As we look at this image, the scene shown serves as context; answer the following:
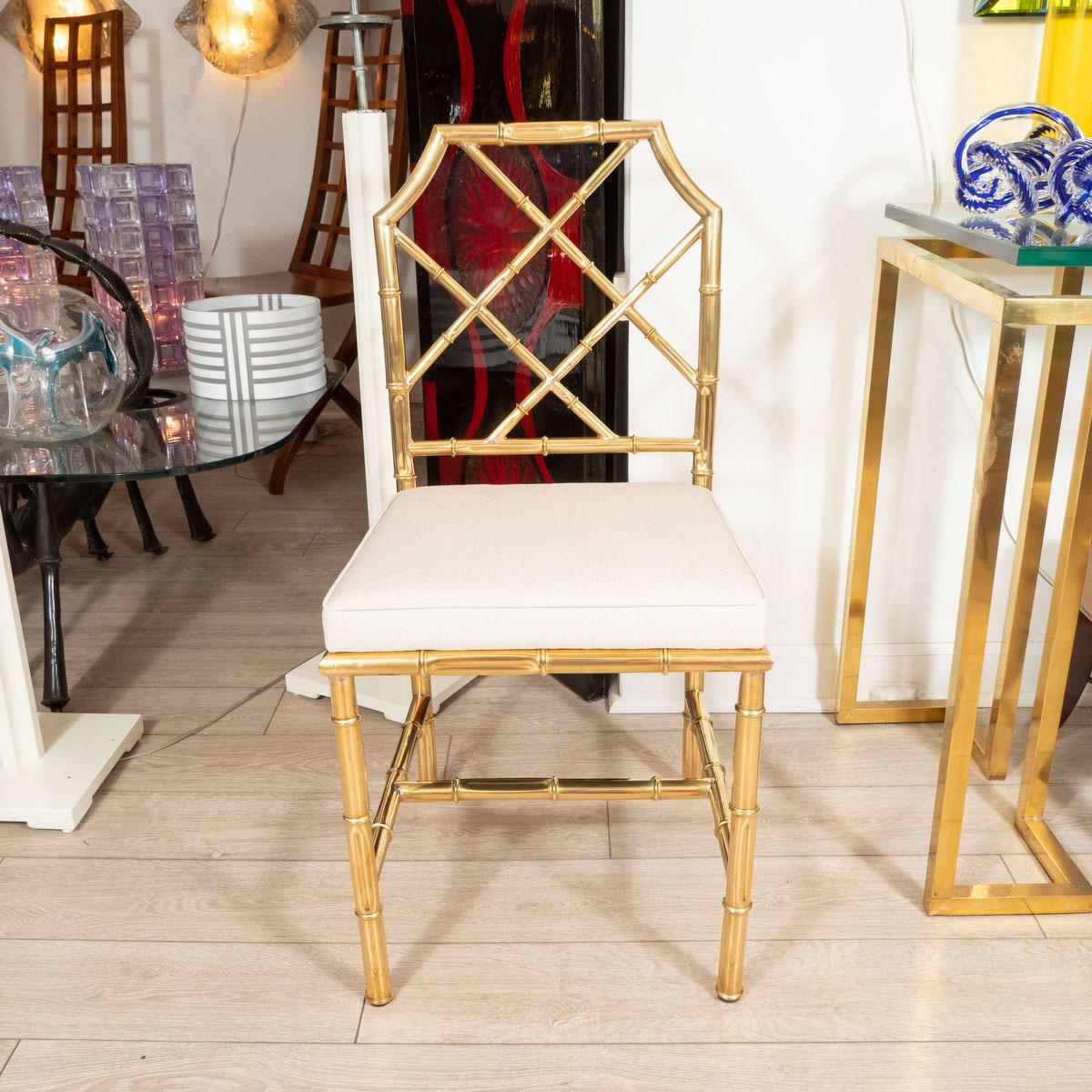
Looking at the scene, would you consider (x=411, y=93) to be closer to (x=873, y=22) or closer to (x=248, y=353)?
(x=248, y=353)

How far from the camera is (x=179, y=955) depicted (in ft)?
4.12

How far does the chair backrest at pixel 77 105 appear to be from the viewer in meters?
3.18

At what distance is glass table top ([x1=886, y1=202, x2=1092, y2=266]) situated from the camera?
3.48 ft

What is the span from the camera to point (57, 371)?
137cm

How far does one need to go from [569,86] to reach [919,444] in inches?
28.6

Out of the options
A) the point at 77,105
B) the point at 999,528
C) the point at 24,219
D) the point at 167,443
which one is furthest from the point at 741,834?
the point at 77,105

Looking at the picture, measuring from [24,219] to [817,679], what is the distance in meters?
1.48

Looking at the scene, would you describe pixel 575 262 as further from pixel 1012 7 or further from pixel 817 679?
pixel 817 679

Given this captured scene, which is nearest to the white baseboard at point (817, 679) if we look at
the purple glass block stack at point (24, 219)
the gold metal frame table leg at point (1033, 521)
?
the gold metal frame table leg at point (1033, 521)

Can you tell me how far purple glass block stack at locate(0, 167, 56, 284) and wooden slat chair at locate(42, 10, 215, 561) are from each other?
1.12 metres

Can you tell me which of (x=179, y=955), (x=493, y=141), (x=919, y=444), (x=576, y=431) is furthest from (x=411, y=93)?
(x=179, y=955)

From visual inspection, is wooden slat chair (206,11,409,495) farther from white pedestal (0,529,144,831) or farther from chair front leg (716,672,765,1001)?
chair front leg (716,672,765,1001)

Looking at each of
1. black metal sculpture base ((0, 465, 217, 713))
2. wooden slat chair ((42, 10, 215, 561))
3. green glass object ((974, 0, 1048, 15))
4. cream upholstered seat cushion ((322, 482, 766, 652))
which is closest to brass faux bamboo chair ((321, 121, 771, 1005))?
cream upholstered seat cushion ((322, 482, 766, 652))

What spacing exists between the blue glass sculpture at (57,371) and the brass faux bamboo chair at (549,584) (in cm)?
38
